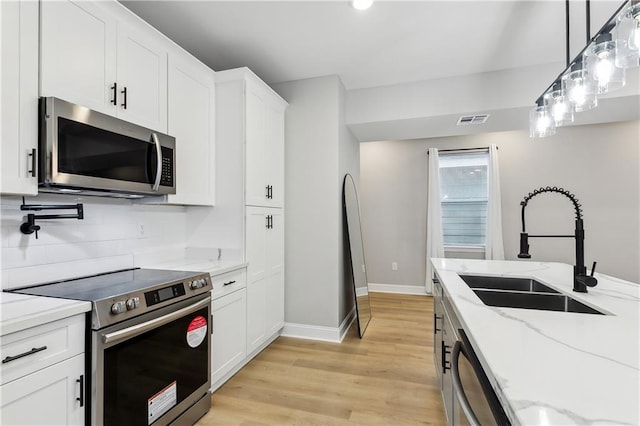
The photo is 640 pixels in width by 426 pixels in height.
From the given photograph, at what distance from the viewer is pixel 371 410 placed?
6.89 feet

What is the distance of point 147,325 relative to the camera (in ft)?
5.19

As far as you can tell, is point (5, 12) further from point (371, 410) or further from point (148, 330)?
point (371, 410)

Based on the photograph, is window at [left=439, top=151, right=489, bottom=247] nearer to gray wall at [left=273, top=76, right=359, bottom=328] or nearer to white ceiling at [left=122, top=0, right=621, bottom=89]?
white ceiling at [left=122, top=0, right=621, bottom=89]

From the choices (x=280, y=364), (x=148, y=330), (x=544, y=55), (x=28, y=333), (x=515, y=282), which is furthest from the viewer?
(x=544, y=55)

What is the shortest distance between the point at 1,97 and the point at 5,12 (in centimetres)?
37

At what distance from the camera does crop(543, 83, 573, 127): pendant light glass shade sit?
190 cm

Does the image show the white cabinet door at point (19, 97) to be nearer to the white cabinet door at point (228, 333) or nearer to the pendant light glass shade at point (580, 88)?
the white cabinet door at point (228, 333)

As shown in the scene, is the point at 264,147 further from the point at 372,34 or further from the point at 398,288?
the point at 398,288

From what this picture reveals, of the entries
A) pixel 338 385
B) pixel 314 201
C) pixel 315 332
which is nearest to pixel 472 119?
pixel 314 201

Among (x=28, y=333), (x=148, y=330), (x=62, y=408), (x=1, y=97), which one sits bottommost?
(x=62, y=408)

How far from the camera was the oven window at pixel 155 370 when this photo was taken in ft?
4.68

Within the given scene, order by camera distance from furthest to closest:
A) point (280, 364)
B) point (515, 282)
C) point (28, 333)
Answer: point (280, 364)
point (515, 282)
point (28, 333)

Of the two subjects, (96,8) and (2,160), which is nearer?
(2,160)

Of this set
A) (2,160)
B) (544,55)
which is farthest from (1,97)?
(544,55)
